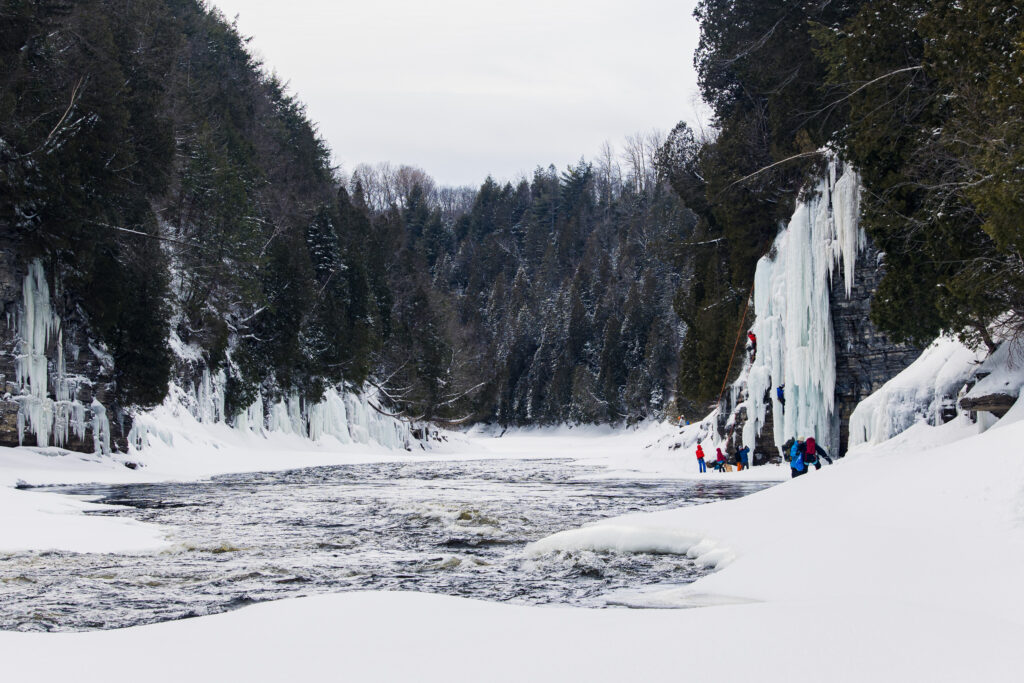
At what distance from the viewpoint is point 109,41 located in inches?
1021

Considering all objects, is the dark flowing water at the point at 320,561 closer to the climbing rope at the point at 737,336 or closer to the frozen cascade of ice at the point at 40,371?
the frozen cascade of ice at the point at 40,371

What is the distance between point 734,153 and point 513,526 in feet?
70.9

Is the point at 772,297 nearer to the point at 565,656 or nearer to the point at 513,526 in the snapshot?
the point at 513,526

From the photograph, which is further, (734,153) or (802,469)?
(734,153)

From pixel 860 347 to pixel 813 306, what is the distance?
168cm

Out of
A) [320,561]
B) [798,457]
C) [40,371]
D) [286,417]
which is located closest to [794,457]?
[798,457]

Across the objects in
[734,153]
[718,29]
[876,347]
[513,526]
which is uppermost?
[718,29]

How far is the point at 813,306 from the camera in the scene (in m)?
26.5

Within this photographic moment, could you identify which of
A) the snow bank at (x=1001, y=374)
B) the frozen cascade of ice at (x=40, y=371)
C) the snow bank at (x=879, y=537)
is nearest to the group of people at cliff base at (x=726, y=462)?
the snow bank at (x=1001, y=374)

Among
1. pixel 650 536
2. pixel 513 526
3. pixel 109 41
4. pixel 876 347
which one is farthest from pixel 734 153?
pixel 650 536

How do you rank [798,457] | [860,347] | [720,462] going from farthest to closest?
[720,462]
[860,347]
[798,457]

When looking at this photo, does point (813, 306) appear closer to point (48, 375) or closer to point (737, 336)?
point (737, 336)

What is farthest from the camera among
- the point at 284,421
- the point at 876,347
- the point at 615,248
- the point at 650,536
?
the point at 615,248

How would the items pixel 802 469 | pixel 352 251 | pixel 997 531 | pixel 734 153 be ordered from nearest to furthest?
pixel 997 531 → pixel 802 469 → pixel 734 153 → pixel 352 251
